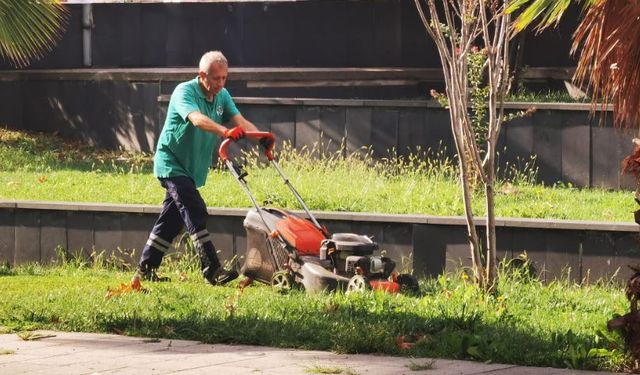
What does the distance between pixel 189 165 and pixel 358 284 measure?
204 centimetres

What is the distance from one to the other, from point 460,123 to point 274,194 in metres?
3.71

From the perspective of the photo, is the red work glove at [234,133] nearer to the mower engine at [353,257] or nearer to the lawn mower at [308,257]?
the lawn mower at [308,257]

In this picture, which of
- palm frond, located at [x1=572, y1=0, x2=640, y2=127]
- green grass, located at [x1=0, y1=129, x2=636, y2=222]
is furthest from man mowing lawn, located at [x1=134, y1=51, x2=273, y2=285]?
palm frond, located at [x1=572, y1=0, x2=640, y2=127]

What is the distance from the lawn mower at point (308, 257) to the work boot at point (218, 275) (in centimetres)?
14

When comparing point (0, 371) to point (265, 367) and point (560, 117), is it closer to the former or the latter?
point (265, 367)

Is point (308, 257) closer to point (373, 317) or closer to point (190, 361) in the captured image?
point (373, 317)

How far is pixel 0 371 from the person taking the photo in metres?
7.73

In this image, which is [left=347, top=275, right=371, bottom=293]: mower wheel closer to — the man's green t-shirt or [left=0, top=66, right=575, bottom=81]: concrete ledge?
the man's green t-shirt

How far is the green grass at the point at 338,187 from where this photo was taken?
13266 mm

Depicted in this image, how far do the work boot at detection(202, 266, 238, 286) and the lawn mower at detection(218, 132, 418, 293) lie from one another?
141mm

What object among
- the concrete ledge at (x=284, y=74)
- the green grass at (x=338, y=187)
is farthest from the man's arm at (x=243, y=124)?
the concrete ledge at (x=284, y=74)

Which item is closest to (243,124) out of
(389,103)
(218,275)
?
(218,275)

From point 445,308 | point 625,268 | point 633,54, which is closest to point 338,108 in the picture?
point 625,268

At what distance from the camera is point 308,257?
10.8 m
